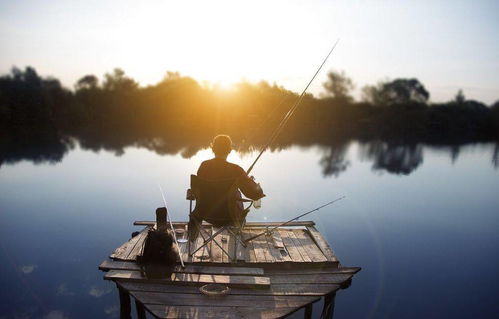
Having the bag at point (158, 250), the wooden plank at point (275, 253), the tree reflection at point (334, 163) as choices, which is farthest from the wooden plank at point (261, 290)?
the tree reflection at point (334, 163)

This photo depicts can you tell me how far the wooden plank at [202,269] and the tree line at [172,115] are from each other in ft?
85.3

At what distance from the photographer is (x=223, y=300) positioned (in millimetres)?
3682

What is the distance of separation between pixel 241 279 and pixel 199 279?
520 millimetres

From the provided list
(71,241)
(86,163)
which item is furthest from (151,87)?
(71,241)

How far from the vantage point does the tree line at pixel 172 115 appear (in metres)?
40.1

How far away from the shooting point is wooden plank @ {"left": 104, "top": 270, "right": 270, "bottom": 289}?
4016 mm

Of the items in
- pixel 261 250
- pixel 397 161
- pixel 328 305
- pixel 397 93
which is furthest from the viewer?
pixel 397 93

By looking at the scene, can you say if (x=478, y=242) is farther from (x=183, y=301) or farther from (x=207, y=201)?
(x=183, y=301)

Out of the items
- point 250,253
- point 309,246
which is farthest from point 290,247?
point 250,253

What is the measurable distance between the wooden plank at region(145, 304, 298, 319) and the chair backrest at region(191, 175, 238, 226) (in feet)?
5.47

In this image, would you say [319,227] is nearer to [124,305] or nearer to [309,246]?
[309,246]

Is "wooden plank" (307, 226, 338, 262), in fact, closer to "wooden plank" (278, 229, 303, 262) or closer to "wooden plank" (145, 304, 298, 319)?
"wooden plank" (278, 229, 303, 262)

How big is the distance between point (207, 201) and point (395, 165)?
2865 centimetres

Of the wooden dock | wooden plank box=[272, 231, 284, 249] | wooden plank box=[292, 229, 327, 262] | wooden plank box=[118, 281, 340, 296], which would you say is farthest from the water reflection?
wooden plank box=[118, 281, 340, 296]
